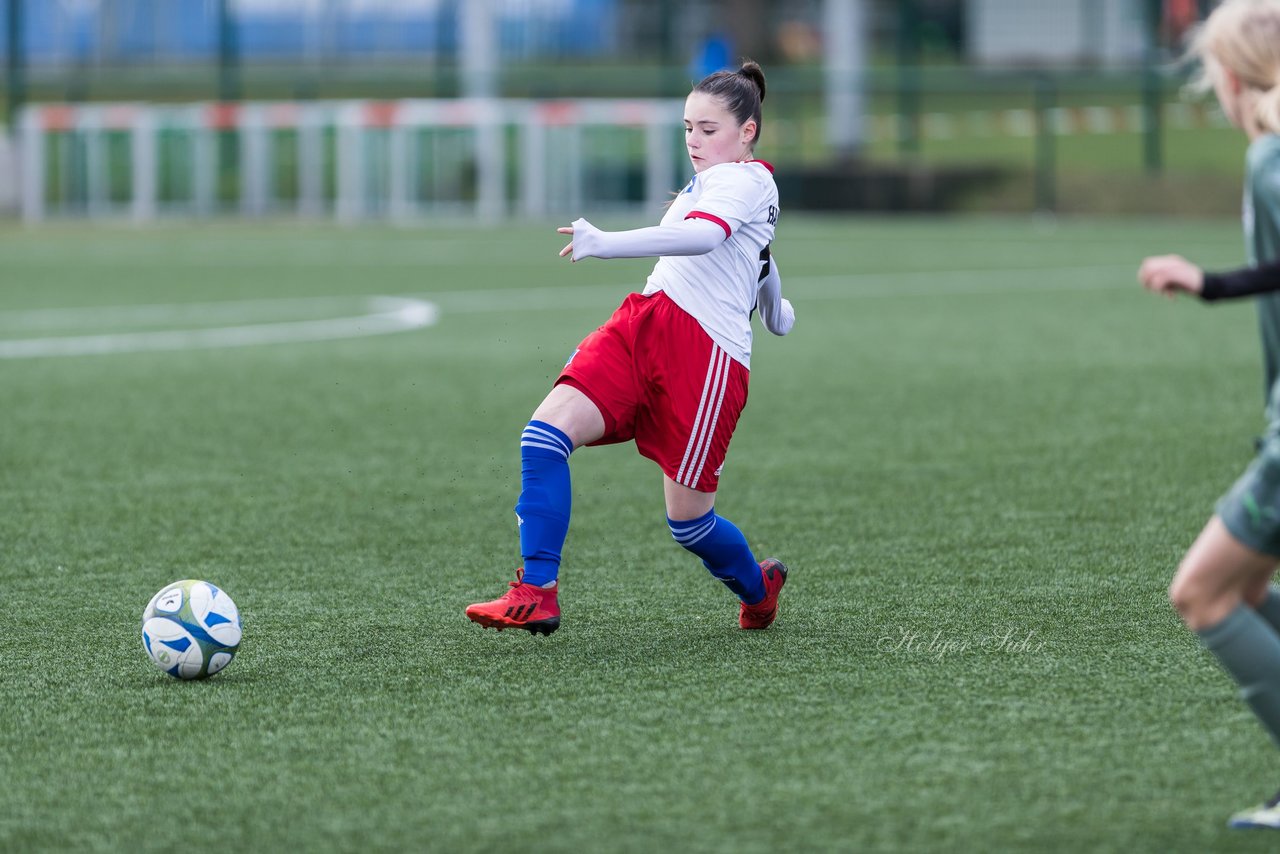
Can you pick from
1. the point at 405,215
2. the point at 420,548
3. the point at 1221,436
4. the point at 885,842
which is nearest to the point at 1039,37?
the point at 405,215

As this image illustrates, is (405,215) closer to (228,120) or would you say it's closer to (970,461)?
(228,120)

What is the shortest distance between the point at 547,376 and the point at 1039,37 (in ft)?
122

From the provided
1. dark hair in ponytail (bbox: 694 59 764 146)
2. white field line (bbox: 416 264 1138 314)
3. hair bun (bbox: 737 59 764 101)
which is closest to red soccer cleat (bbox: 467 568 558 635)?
dark hair in ponytail (bbox: 694 59 764 146)

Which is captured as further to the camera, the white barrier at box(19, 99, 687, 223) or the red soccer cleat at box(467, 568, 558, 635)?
the white barrier at box(19, 99, 687, 223)

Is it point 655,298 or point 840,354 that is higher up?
point 655,298

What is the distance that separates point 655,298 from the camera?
16.9 ft

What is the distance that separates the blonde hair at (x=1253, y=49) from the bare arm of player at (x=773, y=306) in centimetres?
197

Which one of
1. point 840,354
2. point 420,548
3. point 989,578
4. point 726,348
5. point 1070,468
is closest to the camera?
point 726,348

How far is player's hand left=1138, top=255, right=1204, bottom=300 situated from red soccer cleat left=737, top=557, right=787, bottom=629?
2050 millimetres

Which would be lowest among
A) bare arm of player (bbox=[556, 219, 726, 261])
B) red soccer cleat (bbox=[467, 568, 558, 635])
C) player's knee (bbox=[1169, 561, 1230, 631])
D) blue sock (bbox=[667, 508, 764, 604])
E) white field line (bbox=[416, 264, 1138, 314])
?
white field line (bbox=[416, 264, 1138, 314])

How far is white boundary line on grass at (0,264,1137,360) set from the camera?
44.0 ft

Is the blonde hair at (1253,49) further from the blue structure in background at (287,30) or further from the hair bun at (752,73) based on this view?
the blue structure in background at (287,30)

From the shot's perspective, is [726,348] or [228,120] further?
[228,120]

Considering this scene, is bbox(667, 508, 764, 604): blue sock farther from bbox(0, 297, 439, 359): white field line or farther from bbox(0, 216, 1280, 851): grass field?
bbox(0, 297, 439, 359): white field line
